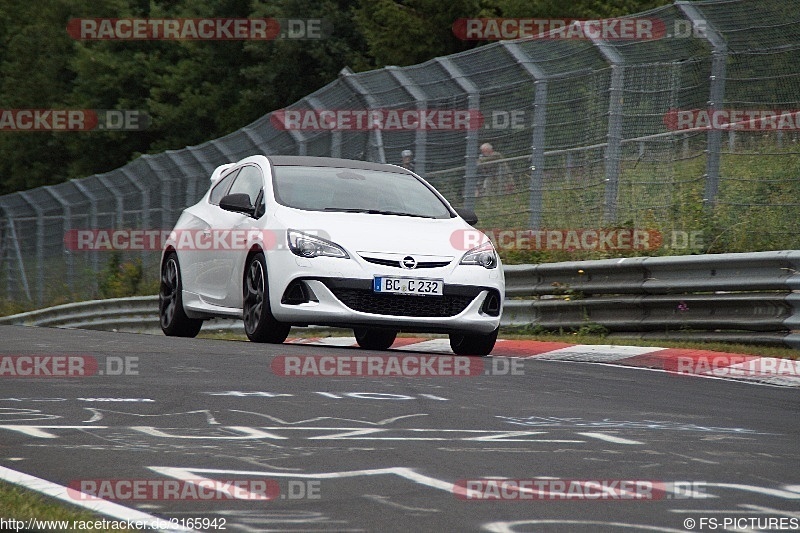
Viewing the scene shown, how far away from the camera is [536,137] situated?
15.9m

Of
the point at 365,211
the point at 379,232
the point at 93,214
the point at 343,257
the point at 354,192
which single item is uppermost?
the point at 93,214

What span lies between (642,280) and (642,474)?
7.81m

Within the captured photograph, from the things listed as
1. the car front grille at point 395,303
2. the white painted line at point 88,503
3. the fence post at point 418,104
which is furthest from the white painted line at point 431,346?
the white painted line at point 88,503

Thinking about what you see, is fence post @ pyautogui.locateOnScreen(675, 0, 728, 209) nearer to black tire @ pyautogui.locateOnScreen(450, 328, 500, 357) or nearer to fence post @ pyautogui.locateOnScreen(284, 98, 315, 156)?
black tire @ pyautogui.locateOnScreen(450, 328, 500, 357)

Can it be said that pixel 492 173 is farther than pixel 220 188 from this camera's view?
Yes

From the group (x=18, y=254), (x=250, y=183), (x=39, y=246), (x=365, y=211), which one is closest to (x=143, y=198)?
(x=39, y=246)

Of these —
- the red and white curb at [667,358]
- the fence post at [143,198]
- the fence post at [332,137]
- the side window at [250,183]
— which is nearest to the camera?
the red and white curb at [667,358]

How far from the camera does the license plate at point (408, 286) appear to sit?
36.8 feet

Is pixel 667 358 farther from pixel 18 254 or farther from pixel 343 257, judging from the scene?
pixel 18 254

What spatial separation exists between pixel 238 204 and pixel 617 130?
4.43 metres

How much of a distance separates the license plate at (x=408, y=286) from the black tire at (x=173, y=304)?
3070mm

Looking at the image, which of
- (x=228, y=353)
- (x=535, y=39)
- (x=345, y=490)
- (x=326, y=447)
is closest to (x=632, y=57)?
(x=535, y=39)

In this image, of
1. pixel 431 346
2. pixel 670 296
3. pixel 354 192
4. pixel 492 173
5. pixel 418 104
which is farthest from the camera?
pixel 418 104

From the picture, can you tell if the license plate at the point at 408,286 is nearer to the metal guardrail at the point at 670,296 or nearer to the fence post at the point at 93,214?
the metal guardrail at the point at 670,296
